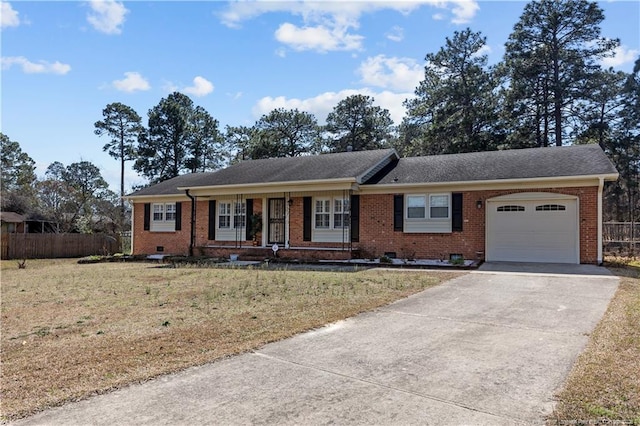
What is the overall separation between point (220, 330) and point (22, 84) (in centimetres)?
764

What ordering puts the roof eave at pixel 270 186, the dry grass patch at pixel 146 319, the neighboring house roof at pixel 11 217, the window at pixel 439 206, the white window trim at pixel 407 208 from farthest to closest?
the neighboring house roof at pixel 11 217, the roof eave at pixel 270 186, the white window trim at pixel 407 208, the window at pixel 439 206, the dry grass patch at pixel 146 319

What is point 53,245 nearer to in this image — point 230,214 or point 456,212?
point 230,214

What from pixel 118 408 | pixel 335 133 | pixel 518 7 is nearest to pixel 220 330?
pixel 118 408

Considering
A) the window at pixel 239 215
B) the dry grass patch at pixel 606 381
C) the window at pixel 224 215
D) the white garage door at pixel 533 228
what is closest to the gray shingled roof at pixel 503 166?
the white garage door at pixel 533 228

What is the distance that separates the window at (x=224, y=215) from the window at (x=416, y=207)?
7957 millimetres

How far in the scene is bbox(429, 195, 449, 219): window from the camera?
14.9m

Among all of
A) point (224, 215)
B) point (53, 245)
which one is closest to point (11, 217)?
point (53, 245)

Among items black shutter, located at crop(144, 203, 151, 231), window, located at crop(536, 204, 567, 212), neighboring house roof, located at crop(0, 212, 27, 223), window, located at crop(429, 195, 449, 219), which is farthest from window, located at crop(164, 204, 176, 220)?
neighboring house roof, located at crop(0, 212, 27, 223)

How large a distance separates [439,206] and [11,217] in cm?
3614

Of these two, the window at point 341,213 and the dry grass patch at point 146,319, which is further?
the window at point 341,213

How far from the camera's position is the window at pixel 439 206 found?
48.8 feet

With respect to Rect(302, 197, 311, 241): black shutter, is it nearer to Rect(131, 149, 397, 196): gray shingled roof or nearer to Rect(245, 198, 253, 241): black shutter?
Rect(131, 149, 397, 196): gray shingled roof

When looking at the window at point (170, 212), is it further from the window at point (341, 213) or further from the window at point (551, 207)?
A: the window at point (551, 207)

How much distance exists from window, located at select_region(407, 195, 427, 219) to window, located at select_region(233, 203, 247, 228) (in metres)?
7.03
